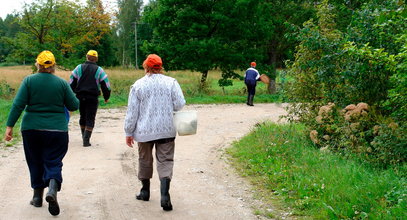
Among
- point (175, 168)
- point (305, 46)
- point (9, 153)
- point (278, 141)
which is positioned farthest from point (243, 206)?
point (9, 153)

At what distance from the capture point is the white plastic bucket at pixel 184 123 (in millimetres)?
5851

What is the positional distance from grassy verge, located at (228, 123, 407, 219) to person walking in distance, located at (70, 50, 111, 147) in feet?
9.96

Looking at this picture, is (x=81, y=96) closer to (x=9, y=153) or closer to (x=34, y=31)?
(x=9, y=153)

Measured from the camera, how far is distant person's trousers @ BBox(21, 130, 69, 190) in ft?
18.0

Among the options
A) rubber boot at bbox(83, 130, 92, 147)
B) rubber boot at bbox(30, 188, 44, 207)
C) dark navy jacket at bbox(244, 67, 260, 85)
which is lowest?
rubber boot at bbox(83, 130, 92, 147)

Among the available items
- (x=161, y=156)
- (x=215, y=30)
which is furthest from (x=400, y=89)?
(x=215, y=30)

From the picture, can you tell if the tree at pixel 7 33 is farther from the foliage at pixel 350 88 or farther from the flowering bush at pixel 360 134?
the flowering bush at pixel 360 134

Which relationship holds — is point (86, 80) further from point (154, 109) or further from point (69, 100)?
point (154, 109)

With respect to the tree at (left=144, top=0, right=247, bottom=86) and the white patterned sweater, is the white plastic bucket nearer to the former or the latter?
the white patterned sweater

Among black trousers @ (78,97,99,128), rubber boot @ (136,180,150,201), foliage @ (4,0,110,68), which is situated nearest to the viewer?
rubber boot @ (136,180,150,201)

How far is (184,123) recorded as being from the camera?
19.2 feet

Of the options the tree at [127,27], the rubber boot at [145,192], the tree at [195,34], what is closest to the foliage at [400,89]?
the rubber boot at [145,192]

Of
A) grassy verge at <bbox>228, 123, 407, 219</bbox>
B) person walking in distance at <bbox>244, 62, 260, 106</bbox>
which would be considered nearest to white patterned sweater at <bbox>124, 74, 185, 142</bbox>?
grassy verge at <bbox>228, 123, 407, 219</bbox>

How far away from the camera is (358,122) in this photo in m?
7.79
